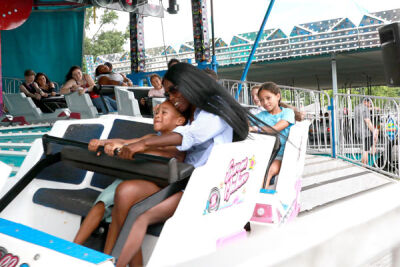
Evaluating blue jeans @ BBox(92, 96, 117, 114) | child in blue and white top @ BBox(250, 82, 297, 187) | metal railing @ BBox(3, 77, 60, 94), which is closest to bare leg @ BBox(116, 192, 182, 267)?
child in blue and white top @ BBox(250, 82, 297, 187)

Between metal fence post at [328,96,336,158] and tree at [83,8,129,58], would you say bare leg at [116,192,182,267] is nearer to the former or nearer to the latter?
metal fence post at [328,96,336,158]

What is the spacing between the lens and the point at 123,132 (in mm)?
2066

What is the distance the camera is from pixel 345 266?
1.28 feet

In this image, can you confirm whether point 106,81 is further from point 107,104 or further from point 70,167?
point 70,167

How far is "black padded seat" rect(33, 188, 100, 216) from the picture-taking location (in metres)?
1.77

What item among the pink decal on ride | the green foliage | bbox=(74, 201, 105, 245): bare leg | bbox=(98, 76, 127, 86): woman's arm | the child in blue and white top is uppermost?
the green foliage

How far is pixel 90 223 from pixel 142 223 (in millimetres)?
247

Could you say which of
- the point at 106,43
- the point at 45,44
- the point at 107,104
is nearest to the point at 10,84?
the point at 45,44

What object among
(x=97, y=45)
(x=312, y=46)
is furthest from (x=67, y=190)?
(x=97, y=45)

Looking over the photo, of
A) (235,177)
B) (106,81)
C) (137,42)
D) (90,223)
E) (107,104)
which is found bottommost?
(90,223)

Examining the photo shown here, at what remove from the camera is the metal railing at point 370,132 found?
16.9 feet

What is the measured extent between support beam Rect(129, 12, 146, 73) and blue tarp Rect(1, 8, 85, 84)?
101 inches

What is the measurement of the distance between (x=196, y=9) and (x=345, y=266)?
7.81m

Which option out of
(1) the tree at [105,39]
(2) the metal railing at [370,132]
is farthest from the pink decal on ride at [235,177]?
(1) the tree at [105,39]
